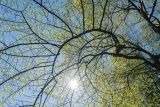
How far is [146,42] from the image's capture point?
56.1 ft

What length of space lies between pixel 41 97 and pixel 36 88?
95cm

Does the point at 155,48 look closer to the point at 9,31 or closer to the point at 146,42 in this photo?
the point at 146,42

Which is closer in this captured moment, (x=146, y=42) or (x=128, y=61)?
(x=128, y=61)

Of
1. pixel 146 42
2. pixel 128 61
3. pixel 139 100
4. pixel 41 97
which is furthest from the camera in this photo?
pixel 146 42

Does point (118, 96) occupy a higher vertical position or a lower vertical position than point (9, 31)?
lower

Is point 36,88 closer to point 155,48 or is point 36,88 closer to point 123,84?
point 123,84

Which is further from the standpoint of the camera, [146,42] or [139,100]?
[146,42]

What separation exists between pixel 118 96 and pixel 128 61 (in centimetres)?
329

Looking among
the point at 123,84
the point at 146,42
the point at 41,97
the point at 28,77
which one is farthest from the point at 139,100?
the point at 41,97

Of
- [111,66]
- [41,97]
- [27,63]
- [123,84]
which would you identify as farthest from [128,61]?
[41,97]

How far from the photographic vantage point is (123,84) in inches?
503

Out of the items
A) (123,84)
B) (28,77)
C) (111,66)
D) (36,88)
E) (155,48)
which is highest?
(155,48)

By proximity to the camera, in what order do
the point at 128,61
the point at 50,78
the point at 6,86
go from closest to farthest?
the point at 50,78, the point at 6,86, the point at 128,61

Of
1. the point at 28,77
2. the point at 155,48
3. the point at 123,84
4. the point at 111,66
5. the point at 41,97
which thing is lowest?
the point at 41,97
